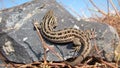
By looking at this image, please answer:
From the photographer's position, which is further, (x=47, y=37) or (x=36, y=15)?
(x=36, y=15)

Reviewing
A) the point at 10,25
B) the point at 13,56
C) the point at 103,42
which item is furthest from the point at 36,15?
the point at 103,42

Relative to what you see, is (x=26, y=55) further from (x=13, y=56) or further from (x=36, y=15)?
(x=36, y=15)

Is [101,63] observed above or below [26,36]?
below

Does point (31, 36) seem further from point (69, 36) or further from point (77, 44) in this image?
point (77, 44)

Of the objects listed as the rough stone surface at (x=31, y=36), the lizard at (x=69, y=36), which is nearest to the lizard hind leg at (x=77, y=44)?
A: the lizard at (x=69, y=36)

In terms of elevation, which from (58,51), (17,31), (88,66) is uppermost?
(17,31)

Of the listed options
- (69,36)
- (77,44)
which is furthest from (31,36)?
(77,44)

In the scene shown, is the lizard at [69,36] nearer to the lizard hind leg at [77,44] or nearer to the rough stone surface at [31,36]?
the lizard hind leg at [77,44]
